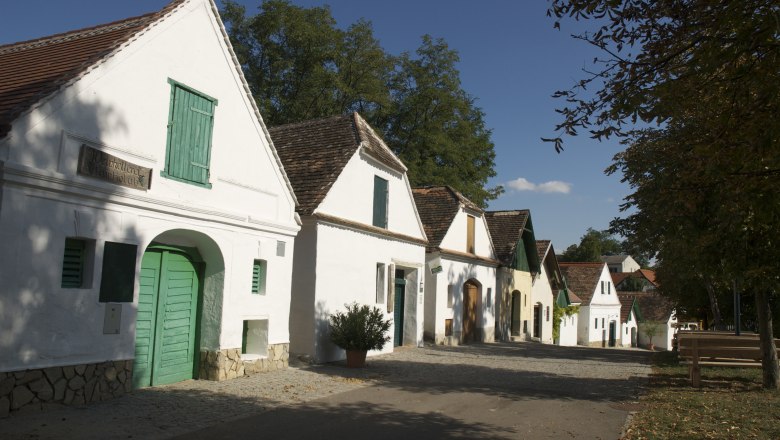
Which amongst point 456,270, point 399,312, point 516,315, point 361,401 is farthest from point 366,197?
point 516,315

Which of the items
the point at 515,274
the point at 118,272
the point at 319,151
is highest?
the point at 319,151

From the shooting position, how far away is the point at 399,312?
1967 centimetres

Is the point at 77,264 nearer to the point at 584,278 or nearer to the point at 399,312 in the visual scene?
the point at 399,312

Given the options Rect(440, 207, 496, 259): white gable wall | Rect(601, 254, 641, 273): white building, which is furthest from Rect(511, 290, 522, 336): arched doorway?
Rect(601, 254, 641, 273): white building

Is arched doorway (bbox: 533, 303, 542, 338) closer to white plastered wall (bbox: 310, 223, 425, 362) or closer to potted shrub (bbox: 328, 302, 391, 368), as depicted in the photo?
white plastered wall (bbox: 310, 223, 425, 362)

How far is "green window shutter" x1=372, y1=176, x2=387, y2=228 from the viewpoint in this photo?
17.3 m

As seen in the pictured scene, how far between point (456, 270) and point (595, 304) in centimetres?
2742

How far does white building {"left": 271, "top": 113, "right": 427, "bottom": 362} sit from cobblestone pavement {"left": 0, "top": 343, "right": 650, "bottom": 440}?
1.58 meters

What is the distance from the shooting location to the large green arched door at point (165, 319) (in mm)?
10031

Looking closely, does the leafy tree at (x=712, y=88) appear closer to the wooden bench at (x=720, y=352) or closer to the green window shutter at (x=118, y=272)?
the wooden bench at (x=720, y=352)

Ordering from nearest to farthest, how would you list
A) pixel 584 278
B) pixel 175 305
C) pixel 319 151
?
pixel 175 305
pixel 319 151
pixel 584 278

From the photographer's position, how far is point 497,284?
28.1 metres

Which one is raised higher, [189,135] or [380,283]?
[189,135]

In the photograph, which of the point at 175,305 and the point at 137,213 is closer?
the point at 137,213
